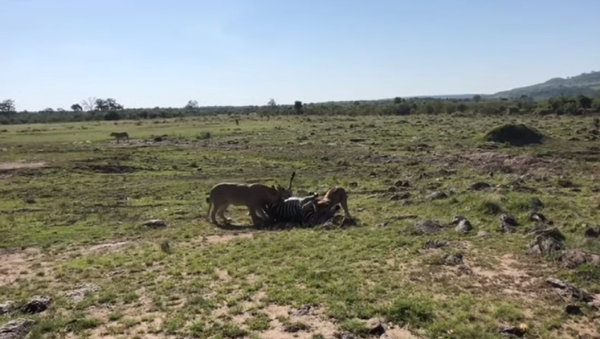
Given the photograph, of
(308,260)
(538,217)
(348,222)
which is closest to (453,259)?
(308,260)

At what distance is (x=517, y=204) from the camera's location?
1734 cm

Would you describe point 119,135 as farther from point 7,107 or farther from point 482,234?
point 7,107

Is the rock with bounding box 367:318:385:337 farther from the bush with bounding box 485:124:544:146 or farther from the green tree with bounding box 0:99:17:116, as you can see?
the green tree with bounding box 0:99:17:116

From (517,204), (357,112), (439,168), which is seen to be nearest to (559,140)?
(439,168)

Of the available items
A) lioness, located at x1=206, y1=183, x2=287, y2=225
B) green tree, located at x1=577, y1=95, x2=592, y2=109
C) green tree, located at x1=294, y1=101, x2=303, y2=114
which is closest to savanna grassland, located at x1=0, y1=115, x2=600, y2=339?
lioness, located at x1=206, y1=183, x2=287, y2=225

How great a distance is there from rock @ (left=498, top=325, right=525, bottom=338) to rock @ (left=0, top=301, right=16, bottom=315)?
9240 mm

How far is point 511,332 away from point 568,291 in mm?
2322

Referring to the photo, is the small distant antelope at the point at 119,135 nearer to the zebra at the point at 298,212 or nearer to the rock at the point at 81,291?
the zebra at the point at 298,212

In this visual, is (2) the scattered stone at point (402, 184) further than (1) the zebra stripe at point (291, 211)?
Yes

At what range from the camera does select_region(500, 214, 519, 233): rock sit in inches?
604

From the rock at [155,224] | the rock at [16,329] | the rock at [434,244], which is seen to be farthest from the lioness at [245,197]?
the rock at [16,329]

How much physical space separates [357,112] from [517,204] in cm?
9392

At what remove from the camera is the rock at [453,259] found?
1250 cm

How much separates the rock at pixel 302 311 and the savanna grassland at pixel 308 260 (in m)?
0.04
